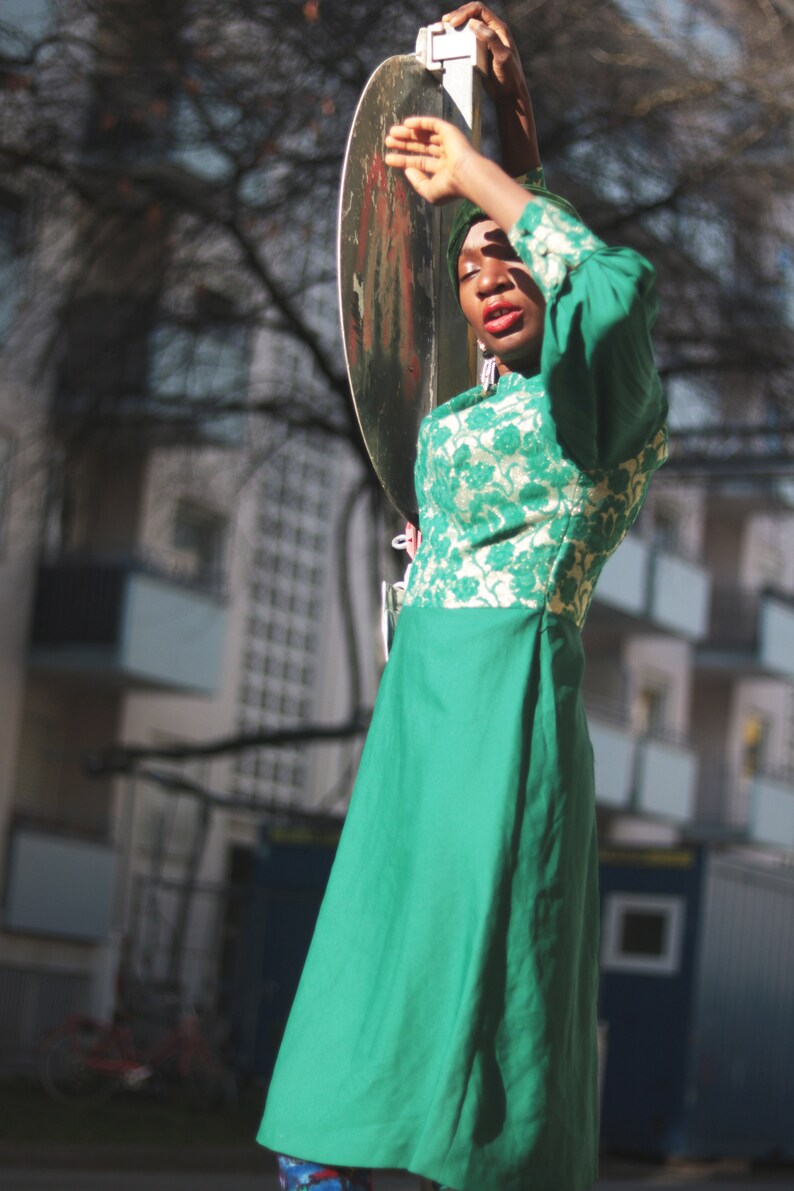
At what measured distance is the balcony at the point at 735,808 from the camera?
121 feet

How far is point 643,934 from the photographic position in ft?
59.4

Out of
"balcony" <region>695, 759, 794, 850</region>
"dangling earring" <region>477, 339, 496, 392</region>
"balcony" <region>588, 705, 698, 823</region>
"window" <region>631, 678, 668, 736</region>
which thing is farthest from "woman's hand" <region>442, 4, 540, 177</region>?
"balcony" <region>695, 759, 794, 850</region>

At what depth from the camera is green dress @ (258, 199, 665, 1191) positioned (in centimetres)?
264

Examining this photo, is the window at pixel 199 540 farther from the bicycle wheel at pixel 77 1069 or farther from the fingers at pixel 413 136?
the fingers at pixel 413 136

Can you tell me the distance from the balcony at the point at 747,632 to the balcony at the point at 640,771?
264 cm

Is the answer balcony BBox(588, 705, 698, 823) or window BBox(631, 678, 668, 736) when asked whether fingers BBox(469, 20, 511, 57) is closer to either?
balcony BBox(588, 705, 698, 823)

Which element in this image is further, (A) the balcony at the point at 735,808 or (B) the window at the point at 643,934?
(A) the balcony at the point at 735,808

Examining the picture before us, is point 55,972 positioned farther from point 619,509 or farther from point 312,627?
point 619,509

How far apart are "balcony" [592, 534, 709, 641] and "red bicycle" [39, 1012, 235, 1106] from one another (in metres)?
15.9

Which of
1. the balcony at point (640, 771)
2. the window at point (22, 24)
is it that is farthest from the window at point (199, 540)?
the window at point (22, 24)

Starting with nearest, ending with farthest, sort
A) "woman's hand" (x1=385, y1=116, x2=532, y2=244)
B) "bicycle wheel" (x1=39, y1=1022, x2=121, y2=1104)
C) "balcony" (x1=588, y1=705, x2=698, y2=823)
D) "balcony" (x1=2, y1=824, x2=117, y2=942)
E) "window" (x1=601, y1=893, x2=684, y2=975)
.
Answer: "woman's hand" (x1=385, y1=116, x2=532, y2=244)
"bicycle wheel" (x1=39, y1=1022, x2=121, y2=1104)
"window" (x1=601, y1=893, x2=684, y2=975)
"balcony" (x1=2, y1=824, x2=117, y2=942)
"balcony" (x1=588, y1=705, x2=698, y2=823)

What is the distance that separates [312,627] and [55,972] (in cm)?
652

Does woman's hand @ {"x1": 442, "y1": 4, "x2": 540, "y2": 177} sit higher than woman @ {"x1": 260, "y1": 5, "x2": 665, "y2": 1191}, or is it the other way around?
woman's hand @ {"x1": 442, "y1": 4, "x2": 540, "y2": 177}

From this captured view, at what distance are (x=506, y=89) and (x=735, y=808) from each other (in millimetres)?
34435
